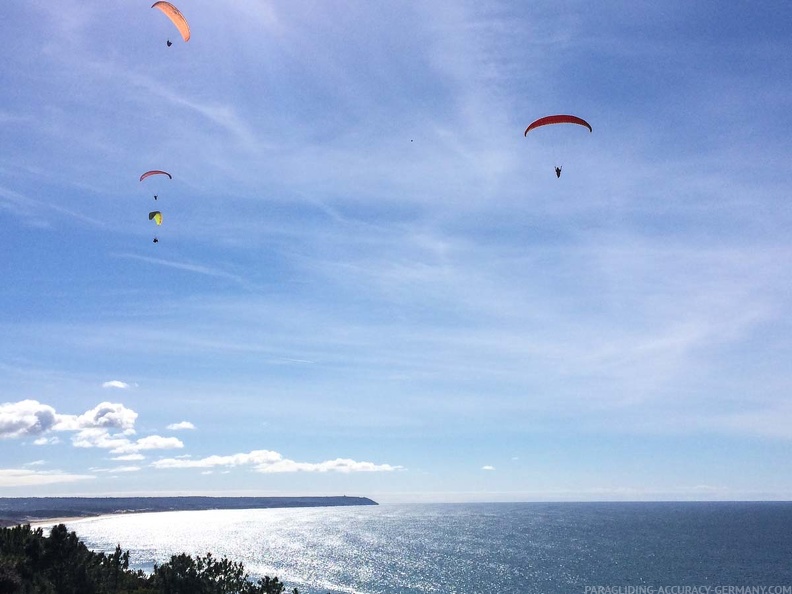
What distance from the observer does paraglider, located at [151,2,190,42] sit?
143 feet

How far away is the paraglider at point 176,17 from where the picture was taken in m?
43.7

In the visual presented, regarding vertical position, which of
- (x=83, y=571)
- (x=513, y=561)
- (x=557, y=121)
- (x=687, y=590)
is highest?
(x=557, y=121)

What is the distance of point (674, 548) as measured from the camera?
15025cm

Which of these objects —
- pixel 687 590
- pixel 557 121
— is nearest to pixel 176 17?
pixel 557 121

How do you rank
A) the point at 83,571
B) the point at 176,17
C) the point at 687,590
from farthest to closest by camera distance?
the point at 687,590, the point at 176,17, the point at 83,571

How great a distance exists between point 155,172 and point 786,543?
18602cm

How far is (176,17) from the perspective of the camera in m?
44.8

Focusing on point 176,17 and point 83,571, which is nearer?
point 83,571

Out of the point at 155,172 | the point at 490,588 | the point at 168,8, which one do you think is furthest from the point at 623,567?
the point at 168,8

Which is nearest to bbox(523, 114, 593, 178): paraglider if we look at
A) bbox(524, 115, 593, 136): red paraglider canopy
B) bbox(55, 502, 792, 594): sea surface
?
bbox(524, 115, 593, 136): red paraglider canopy

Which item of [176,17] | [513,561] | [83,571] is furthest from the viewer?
[513,561]

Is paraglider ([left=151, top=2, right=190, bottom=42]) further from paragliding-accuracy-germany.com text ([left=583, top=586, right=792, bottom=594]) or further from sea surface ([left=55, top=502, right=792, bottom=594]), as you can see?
paragliding-accuracy-germany.com text ([left=583, top=586, right=792, bottom=594])

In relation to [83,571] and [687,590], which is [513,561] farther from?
[83,571]

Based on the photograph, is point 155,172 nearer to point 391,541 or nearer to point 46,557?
A: point 46,557
